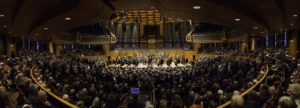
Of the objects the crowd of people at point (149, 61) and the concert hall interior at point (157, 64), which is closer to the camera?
the concert hall interior at point (157, 64)

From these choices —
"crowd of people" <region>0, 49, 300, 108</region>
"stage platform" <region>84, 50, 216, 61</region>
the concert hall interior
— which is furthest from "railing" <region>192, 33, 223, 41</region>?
"crowd of people" <region>0, 49, 300, 108</region>

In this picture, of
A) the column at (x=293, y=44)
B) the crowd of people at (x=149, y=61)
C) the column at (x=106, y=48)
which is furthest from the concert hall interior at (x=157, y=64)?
the column at (x=106, y=48)

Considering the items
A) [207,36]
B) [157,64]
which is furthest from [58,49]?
[207,36]

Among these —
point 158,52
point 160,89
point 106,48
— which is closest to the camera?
point 160,89

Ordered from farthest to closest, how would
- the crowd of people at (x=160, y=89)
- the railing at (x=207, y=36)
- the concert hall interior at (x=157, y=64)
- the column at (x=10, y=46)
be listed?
the railing at (x=207, y=36) → the column at (x=10, y=46) → the concert hall interior at (x=157, y=64) → the crowd of people at (x=160, y=89)

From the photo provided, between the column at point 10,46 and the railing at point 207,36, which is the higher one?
the railing at point 207,36

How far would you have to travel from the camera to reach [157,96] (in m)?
14.5

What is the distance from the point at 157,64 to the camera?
39.5 m

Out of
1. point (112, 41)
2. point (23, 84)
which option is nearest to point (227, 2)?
point (23, 84)

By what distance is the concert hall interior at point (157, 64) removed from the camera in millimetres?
8085

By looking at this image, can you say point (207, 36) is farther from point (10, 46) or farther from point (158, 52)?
point (10, 46)

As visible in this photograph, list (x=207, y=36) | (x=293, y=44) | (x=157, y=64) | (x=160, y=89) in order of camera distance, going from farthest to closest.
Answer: (x=207, y=36)
(x=157, y=64)
(x=293, y=44)
(x=160, y=89)

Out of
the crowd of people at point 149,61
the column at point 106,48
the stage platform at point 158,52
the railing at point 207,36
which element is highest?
the railing at point 207,36

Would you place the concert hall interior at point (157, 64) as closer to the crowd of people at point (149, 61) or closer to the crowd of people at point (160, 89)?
the crowd of people at point (160, 89)
